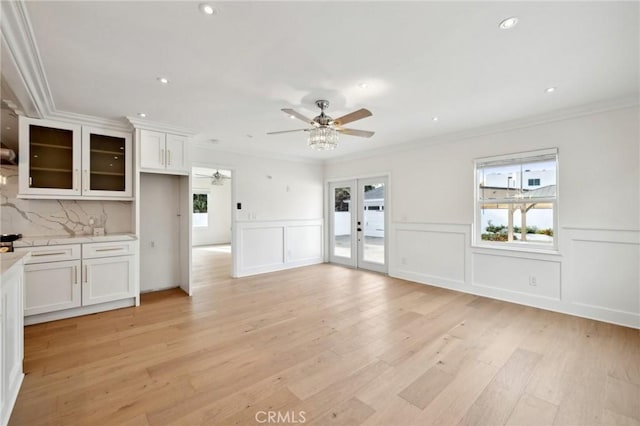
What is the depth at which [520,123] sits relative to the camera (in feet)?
12.8

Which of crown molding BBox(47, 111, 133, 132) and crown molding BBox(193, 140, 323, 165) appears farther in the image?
crown molding BBox(193, 140, 323, 165)

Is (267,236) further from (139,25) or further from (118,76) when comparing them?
(139,25)

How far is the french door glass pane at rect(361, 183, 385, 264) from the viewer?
595 centimetres

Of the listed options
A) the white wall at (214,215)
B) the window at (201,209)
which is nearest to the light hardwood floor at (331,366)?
the white wall at (214,215)

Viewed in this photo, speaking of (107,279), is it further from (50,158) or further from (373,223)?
(373,223)

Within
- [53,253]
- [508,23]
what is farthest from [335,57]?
[53,253]

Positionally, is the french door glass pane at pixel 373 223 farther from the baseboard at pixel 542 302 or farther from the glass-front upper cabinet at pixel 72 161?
the glass-front upper cabinet at pixel 72 161

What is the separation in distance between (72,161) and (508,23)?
16.0 ft

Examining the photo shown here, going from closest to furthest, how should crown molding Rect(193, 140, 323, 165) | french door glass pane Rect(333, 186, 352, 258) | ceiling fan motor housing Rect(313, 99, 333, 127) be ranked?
ceiling fan motor housing Rect(313, 99, 333, 127) → crown molding Rect(193, 140, 323, 165) → french door glass pane Rect(333, 186, 352, 258)

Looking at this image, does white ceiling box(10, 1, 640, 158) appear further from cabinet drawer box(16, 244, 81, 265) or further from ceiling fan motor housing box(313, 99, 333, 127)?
cabinet drawer box(16, 244, 81, 265)

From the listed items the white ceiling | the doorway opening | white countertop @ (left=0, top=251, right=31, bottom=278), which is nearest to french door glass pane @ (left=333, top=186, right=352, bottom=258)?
the white ceiling

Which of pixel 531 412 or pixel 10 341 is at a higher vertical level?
pixel 10 341

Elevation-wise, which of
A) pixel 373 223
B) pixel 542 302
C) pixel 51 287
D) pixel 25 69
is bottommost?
pixel 542 302

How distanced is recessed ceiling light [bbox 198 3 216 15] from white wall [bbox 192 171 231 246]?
9330 millimetres
